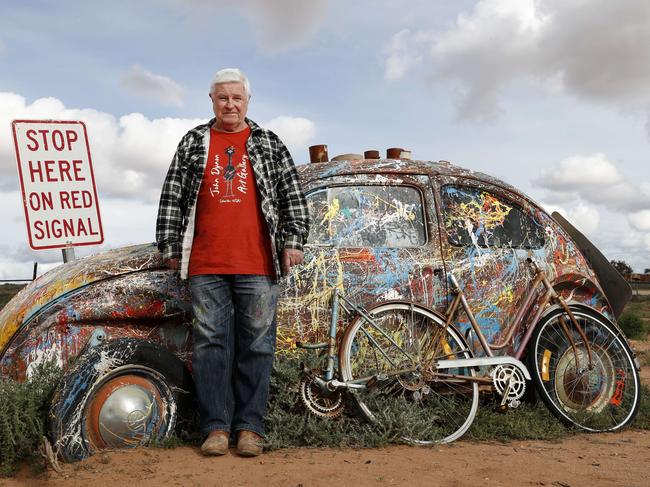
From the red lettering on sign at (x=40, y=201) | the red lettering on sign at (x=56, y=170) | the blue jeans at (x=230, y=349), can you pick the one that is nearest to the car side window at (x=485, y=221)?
the blue jeans at (x=230, y=349)

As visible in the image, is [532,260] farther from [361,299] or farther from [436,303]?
[361,299]

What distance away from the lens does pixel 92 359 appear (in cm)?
404

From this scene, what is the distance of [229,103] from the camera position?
423 centimetres

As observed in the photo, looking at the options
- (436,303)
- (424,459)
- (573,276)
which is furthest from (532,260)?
(424,459)

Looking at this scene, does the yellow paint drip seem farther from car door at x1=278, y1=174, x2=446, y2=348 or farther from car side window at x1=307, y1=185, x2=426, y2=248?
car side window at x1=307, y1=185, x2=426, y2=248

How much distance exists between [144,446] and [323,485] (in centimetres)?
123

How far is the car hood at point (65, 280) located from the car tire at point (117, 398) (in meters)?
0.52

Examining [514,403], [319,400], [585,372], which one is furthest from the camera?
[585,372]

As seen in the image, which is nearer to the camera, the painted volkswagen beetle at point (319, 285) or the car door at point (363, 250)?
the painted volkswagen beetle at point (319, 285)

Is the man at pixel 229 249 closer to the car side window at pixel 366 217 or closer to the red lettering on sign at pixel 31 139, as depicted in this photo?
the car side window at pixel 366 217

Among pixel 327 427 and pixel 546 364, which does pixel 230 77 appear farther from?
pixel 546 364

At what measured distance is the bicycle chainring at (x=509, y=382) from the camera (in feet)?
15.6

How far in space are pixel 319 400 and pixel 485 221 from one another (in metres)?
2.00

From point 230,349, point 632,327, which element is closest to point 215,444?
point 230,349
